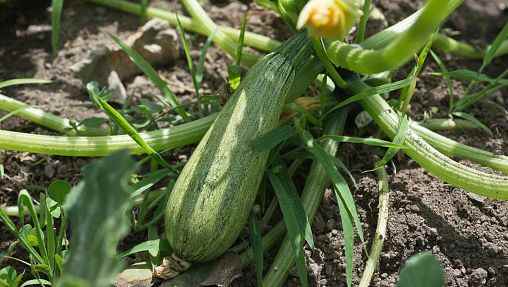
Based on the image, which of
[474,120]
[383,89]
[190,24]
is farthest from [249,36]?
[474,120]

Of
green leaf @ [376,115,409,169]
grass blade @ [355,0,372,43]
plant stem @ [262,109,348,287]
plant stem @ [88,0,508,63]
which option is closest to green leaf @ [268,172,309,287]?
plant stem @ [262,109,348,287]

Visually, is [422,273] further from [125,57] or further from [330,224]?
[125,57]

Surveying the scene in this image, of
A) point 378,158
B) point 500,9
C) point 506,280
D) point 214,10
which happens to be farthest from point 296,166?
point 500,9

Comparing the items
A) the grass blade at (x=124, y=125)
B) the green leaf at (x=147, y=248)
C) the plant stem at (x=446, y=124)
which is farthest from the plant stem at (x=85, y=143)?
the plant stem at (x=446, y=124)

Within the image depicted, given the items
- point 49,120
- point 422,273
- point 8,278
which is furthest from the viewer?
point 49,120

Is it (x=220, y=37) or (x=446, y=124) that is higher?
(x=220, y=37)

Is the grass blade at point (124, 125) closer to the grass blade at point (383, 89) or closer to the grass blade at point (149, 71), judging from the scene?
the grass blade at point (149, 71)
